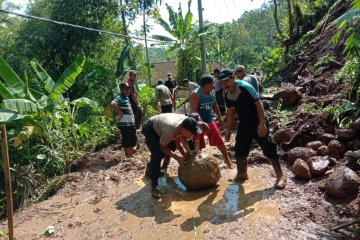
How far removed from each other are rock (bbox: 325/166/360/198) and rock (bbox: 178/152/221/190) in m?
1.65

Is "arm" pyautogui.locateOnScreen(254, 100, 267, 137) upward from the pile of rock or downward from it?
upward

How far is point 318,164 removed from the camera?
17.1 ft

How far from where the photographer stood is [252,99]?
16.1 ft

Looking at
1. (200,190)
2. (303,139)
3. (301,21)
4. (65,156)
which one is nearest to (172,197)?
→ (200,190)

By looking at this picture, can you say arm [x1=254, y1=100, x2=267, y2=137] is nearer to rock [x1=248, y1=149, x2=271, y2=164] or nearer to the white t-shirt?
the white t-shirt

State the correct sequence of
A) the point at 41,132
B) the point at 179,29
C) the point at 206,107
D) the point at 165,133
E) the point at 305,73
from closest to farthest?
1. the point at 165,133
2. the point at 206,107
3. the point at 41,132
4. the point at 305,73
5. the point at 179,29

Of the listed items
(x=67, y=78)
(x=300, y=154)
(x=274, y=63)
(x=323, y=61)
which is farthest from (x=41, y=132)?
(x=274, y=63)

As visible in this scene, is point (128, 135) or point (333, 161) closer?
point (333, 161)

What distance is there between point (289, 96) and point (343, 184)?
14.1 ft

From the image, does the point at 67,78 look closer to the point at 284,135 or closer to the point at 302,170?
the point at 284,135

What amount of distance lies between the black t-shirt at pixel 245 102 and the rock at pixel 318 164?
1106 millimetres

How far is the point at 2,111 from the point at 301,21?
12338 millimetres

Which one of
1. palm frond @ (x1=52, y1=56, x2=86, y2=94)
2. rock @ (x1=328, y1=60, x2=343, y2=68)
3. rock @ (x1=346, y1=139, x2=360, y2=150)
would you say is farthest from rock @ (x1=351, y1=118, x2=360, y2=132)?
palm frond @ (x1=52, y1=56, x2=86, y2=94)

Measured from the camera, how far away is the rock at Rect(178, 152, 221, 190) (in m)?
5.19
